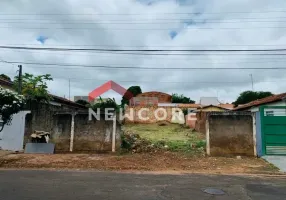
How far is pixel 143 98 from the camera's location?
1913 inches

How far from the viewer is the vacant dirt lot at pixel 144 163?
1063cm

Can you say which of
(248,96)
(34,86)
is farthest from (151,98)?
(34,86)

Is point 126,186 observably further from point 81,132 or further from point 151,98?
point 151,98

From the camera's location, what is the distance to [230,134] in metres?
13.0

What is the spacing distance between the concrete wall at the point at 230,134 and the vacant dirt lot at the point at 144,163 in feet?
1.94

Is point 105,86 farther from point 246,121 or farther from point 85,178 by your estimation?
point 85,178

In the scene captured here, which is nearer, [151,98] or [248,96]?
[151,98]

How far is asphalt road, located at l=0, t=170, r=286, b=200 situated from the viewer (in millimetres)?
6367

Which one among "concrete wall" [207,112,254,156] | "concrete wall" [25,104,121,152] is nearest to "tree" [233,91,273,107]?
"concrete wall" [207,112,254,156]

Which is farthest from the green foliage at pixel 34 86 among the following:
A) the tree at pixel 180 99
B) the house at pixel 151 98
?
the tree at pixel 180 99

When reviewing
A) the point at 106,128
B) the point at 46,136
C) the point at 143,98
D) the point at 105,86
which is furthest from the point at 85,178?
the point at 143,98

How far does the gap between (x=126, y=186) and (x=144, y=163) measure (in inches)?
162

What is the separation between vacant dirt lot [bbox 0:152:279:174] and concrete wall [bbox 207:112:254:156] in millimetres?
592

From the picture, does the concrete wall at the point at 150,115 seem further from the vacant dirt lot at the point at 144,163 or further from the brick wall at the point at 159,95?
the vacant dirt lot at the point at 144,163
